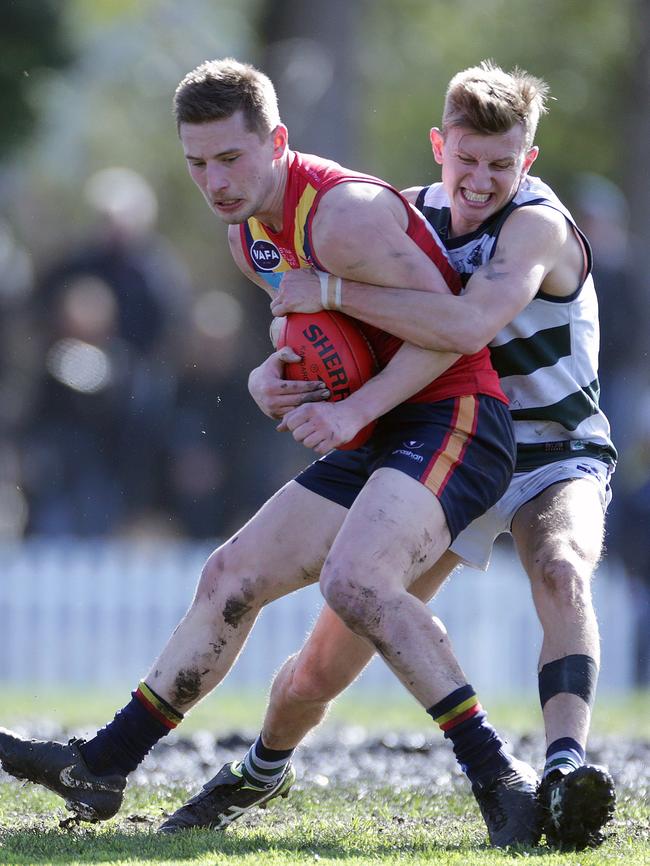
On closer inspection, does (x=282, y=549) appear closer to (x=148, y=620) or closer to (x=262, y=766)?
(x=262, y=766)

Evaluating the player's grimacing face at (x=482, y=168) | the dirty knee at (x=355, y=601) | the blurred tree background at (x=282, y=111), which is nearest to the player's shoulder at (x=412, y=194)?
the player's grimacing face at (x=482, y=168)

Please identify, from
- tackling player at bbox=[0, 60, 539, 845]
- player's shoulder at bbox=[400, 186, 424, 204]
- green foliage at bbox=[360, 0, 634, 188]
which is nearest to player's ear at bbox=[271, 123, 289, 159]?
tackling player at bbox=[0, 60, 539, 845]

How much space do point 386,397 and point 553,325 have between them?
3.00 ft

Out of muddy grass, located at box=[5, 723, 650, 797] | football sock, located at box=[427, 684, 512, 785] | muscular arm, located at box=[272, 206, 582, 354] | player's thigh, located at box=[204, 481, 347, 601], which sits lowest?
muddy grass, located at box=[5, 723, 650, 797]

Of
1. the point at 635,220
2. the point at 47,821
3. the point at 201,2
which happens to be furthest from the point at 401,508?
the point at 201,2

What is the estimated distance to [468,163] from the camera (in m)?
5.39

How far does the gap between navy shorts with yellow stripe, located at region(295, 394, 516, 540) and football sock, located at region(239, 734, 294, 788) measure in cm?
94

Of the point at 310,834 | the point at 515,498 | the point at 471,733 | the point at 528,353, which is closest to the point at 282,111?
the point at 528,353

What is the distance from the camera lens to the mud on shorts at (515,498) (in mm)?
5559

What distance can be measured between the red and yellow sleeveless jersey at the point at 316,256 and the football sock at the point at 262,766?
137 centimetres

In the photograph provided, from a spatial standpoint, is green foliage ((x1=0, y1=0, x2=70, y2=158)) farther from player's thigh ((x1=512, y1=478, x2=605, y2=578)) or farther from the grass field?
player's thigh ((x1=512, y1=478, x2=605, y2=578))

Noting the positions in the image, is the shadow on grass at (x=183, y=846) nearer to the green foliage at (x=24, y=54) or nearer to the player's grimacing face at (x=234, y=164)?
the player's grimacing face at (x=234, y=164)

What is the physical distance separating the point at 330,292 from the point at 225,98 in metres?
0.74

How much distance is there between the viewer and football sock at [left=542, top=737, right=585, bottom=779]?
4869 mm
